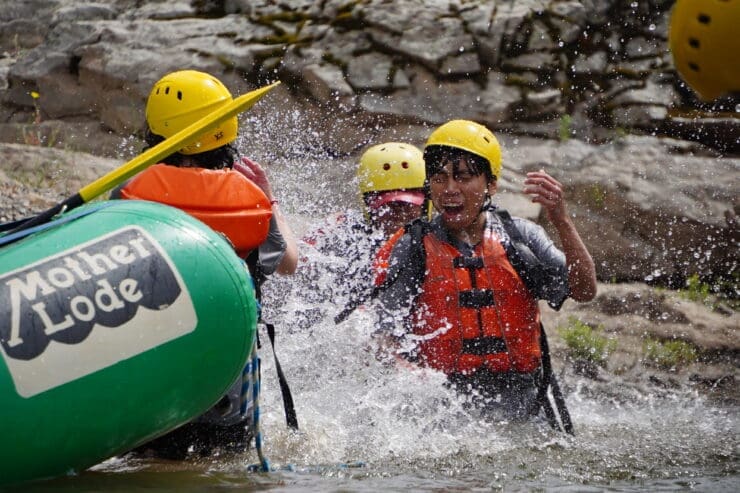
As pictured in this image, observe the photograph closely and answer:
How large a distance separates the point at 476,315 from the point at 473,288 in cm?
13

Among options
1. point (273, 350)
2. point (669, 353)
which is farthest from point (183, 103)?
point (669, 353)

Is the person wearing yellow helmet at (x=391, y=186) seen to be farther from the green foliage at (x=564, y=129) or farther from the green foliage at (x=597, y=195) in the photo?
the green foliage at (x=564, y=129)

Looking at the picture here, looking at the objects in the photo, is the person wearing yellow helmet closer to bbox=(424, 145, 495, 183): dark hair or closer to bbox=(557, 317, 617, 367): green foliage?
bbox=(424, 145, 495, 183): dark hair

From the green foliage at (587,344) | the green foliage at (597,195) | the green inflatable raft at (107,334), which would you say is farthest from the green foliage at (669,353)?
the green inflatable raft at (107,334)

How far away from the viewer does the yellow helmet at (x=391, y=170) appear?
6332 mm

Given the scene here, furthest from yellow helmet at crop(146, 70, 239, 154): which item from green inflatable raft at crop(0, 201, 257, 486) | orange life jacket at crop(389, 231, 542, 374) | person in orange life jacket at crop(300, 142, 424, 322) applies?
person in orange life jacket at crop(300, 142, 424, 322)

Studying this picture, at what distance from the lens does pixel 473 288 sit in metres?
4.94

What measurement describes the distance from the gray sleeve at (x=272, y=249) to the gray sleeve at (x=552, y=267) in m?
1.25

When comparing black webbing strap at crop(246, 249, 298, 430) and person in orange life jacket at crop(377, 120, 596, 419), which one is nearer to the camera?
black webbing strap at crop(246, 249, 298, 430)

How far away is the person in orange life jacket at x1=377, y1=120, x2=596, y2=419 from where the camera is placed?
4.85 meters

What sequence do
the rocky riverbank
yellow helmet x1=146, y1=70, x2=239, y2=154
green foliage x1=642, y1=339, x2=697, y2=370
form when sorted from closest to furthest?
1. yellow helmet x1=146, y1=70, x2=239, y2=154
2. the rocky riverbank
3. green foliage x1=642, y1=339, x2=697, y2=370

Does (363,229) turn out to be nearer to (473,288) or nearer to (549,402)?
(473,288)

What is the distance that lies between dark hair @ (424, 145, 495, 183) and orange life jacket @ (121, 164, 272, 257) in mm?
1218

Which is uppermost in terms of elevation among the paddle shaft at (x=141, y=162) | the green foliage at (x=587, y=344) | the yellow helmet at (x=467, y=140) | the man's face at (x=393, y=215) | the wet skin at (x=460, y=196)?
the paddle shaft at (x=141, y=162)
